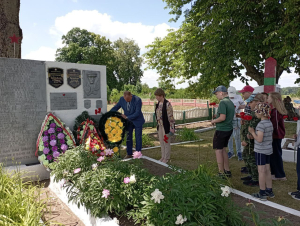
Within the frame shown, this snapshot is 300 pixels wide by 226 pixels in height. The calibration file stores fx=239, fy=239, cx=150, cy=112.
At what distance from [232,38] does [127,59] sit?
3576 cm

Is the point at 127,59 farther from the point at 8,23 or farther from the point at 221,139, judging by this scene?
the point at 221,139

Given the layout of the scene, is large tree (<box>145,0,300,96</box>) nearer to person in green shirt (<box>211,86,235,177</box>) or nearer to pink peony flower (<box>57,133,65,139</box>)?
person in green shirt (<box>211,86,235,177</box>)

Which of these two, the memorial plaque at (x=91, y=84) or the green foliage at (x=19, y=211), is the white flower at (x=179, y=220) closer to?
the green foliage at (x=19, y=211)

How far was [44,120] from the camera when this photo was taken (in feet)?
17.4

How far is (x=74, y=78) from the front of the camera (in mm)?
5797

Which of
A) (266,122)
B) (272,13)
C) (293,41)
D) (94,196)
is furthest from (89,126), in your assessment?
(272,13)

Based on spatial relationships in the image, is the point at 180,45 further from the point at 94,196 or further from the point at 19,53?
the point at 94,196

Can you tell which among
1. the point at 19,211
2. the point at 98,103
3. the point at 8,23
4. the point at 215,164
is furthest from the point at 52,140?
the point at 8,23

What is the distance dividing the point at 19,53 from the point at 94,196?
6288 mm

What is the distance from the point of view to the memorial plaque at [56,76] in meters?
5.45

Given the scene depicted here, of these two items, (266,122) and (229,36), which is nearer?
(266,122)

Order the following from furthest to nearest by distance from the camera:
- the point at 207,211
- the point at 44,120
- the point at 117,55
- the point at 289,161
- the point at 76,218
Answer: the point at 117,55
the point at 289,161
the point at 44,120
the point at 76,218
the point at 207,211

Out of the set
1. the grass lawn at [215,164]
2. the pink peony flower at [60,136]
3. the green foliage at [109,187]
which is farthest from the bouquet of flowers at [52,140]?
the grass lawn at [215,164]

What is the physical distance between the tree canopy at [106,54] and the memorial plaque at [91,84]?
101ft
